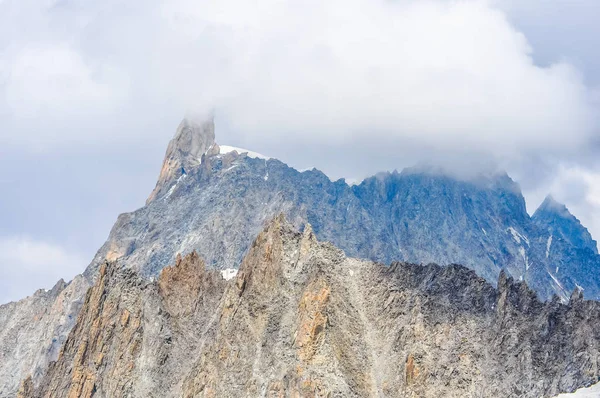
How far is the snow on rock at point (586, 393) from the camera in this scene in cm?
14275

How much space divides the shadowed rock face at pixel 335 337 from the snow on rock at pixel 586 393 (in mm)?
3259

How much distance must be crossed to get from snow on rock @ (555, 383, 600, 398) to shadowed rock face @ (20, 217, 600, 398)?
326 centimetres

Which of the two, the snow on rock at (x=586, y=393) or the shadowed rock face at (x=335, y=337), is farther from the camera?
the shadowed rock face at (x=335, y=337)

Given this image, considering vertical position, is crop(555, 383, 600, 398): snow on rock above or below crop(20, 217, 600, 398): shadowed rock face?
below

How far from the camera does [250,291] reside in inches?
7264

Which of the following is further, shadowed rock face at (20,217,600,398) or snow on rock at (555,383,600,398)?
shadowed rock face at (20,217,600,398)

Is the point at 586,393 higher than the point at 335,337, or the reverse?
the point at 335,337

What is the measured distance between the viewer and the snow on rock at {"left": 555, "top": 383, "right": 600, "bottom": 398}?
142750 millimetres

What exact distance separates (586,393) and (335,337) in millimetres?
46244

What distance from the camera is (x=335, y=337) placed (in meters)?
172

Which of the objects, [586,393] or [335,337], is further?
[335,337]

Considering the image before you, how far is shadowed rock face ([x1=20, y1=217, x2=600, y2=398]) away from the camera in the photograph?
16138cm

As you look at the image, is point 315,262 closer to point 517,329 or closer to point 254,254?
point 254,254

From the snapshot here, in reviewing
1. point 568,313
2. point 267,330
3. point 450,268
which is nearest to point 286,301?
point 267,330
